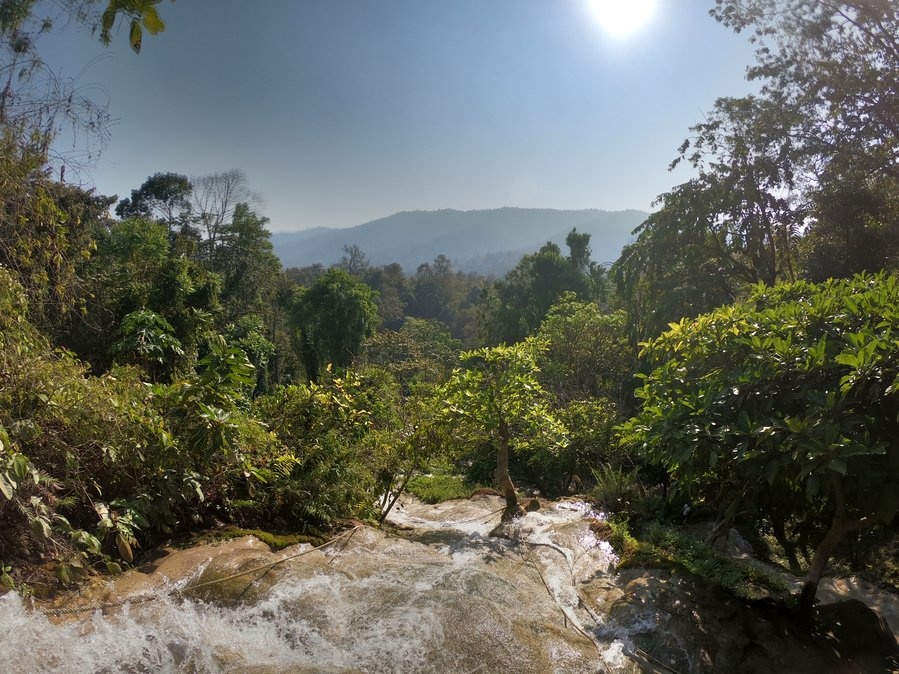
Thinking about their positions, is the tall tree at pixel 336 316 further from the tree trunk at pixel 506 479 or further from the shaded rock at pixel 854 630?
the shaded rock at pixel 854 630

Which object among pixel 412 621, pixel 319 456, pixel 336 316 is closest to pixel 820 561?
pixel 412 621

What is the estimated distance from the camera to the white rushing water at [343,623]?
308 centimetres

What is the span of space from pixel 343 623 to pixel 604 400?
10.8 meters

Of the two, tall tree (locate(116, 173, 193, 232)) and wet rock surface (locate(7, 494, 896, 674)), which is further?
tall tree (locate(116, 173, 193, 232))

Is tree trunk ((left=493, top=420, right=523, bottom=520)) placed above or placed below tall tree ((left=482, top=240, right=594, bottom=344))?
below

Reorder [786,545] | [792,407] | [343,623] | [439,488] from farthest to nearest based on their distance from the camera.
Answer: [439,488], [786,545], [792,407], [343,623]

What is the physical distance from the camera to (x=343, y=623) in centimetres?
373

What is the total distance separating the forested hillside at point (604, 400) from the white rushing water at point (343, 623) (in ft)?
1.67

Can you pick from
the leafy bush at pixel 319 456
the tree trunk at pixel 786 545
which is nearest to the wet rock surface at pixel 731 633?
the tree trunk at pixel 786 545

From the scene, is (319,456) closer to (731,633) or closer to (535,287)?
(731,633)

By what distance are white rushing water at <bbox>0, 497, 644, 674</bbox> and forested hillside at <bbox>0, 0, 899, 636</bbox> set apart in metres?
0.51

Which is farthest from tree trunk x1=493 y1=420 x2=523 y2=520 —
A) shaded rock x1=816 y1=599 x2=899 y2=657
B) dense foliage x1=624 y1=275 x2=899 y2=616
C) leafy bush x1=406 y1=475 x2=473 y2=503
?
leafy bush x1=406 y1=475 x2=473 y2=503

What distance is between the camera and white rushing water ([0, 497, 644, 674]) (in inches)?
121

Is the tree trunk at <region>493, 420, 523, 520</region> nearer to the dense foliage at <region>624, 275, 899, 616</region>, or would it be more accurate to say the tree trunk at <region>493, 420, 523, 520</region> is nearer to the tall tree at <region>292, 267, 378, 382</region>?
the dense foliage at <region>624, 275, 899, 616</region>
